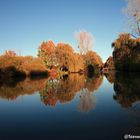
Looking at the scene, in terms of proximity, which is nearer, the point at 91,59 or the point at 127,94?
the point at 127,94

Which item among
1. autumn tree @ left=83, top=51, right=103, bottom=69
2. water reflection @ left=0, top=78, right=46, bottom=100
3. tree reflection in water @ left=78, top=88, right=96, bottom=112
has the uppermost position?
autumn tree @ left=83, top=51, right=103, bottom=69

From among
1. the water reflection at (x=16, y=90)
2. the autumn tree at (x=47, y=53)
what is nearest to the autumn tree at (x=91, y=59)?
the autumn tree at (x=47, y=53)

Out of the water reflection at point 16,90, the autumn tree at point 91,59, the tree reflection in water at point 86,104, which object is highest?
the autumn tree at point 91,59

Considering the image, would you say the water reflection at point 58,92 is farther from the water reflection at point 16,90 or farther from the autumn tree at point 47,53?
the autumn tree at point 47,53

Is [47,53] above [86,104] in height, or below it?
above

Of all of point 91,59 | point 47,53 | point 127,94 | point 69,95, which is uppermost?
point 47,53

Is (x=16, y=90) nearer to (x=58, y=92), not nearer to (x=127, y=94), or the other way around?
(x=58, y=92)

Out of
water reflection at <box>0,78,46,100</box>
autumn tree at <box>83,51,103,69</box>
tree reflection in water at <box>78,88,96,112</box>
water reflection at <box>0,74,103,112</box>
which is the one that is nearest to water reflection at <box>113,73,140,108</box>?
tree reflection in water at <box>78,88,96,112</box>

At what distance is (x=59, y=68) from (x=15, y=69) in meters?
26.2

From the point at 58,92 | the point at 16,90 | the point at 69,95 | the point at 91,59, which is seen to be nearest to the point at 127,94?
the point at 69,95

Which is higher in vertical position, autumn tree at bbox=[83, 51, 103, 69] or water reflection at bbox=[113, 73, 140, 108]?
autumn tree at bbox=[83, 51, 103, 69]

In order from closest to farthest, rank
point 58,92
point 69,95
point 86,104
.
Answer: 1. point 86,104
2. point 69,95
3. point 58,92

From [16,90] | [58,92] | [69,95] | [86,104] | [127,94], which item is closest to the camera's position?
[86,104]

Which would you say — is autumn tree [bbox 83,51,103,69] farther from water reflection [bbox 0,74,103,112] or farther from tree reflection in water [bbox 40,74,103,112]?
tree reflection in water [bbox 40,74,103,112]
